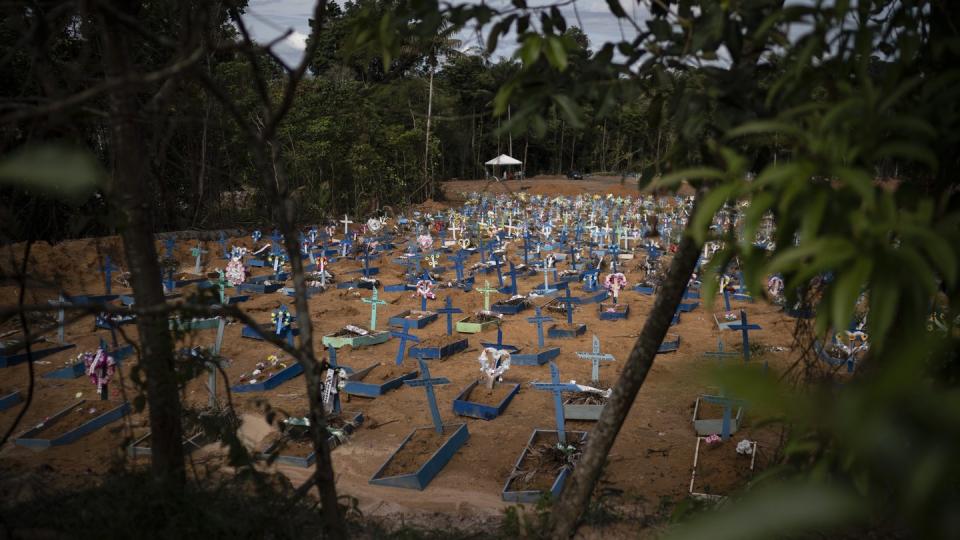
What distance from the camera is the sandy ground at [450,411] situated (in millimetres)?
5441

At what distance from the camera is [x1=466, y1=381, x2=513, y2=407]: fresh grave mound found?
7.78 meters

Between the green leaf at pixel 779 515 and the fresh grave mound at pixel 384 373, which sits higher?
the green leaf at pixel 779 515

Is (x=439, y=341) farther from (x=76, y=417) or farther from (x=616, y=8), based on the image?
(x=616, y=8)

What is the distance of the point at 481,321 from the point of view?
11.2 metres

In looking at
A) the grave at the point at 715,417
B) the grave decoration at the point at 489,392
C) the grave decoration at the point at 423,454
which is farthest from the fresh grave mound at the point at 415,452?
the grave at the point at 715,417

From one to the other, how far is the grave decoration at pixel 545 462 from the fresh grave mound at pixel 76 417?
185 inches

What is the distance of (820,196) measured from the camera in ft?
3.33

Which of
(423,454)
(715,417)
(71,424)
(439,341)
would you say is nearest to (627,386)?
(423,454)

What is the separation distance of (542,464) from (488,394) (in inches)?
82.3

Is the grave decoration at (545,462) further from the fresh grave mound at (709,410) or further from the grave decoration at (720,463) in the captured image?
the fresh grave mound at (709,410)

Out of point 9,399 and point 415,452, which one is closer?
point 415,452

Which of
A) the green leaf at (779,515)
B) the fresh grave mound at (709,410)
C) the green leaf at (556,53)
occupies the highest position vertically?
the green leaf at (556,53)

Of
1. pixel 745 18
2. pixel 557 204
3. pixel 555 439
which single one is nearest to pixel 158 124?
pixel 745 18

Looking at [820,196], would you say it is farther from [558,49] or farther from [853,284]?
[558,49]
